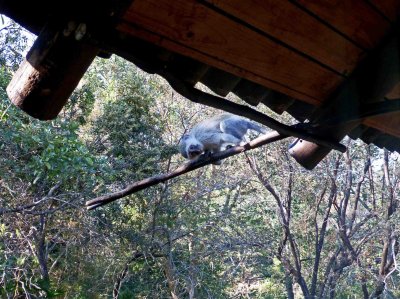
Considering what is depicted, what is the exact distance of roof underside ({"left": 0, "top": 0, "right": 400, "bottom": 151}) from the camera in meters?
1.23

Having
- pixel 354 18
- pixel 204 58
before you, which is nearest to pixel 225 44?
pixel 204 58

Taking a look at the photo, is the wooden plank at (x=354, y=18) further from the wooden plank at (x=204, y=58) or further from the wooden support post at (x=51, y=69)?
the wooden support post at (x=51, y=69)

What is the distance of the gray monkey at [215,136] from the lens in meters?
5.42

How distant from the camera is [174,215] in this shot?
28.3 ft

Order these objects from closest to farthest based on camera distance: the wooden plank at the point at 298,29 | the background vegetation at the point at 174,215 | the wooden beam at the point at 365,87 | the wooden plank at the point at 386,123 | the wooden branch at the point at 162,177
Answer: the wooden plank at the point at 298,29 < the wooden beam at the point at 365,87 < the wooden branch at the point at 162,177 < the wooden plank at the point at 386,123 < the background vegetation at the point at 174,215

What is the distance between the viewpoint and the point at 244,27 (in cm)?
142

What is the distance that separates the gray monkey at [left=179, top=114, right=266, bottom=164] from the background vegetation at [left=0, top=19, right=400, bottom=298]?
60.8 inches

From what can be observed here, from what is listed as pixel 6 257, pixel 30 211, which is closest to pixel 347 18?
pixel 6 257

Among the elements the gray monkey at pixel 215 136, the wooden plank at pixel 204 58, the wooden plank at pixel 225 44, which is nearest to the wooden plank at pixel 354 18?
the wooden plank at pixel 225 44

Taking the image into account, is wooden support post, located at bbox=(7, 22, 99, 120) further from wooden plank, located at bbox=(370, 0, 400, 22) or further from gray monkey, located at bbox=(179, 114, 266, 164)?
gray monkey, located at bbox=(179, 114, 266, 164)

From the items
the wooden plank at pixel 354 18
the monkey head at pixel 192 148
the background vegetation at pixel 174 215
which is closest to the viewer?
the wooden plank at pixel 354 18

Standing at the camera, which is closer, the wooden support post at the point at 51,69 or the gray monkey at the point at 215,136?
the wooden support post at the point at 51,69

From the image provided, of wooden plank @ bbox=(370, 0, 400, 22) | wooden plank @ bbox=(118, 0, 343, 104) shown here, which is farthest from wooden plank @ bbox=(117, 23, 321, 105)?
wooden plank @ bbox=(370, 0, 400, 22)

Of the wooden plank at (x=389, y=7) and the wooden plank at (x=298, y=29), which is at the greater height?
the wooden plank at (x=389, y=7)
